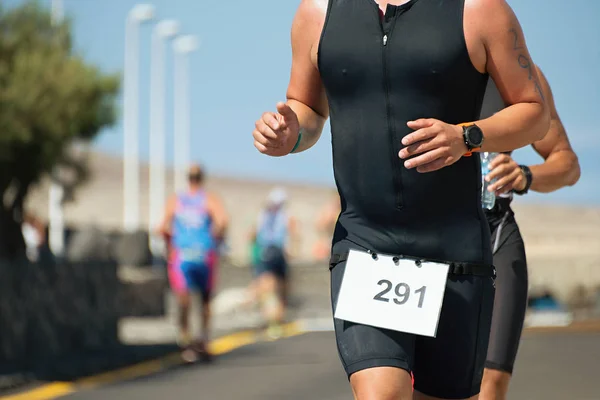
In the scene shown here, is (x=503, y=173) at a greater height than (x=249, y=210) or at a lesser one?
greater

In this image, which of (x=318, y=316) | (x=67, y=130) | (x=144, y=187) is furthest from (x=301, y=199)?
(x=318, y=316)

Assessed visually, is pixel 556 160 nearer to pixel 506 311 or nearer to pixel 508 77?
pixel 506 311

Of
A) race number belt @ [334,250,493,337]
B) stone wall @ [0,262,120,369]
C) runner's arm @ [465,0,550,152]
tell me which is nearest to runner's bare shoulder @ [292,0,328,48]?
runner's arm @ [465,0,550,152]

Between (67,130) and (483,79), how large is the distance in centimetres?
3148

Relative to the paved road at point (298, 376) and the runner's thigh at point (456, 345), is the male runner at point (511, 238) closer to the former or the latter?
the runner's thigh at point (456, 345)

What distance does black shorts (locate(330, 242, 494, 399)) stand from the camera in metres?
4.33

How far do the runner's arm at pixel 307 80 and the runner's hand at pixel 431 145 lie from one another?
0.64 m

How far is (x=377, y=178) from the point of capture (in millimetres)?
4355

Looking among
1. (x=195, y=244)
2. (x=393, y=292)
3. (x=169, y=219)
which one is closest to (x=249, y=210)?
(x=169, y=219)

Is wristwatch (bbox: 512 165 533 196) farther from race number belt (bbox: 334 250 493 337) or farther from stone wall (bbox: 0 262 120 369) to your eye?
stone wall (bbox: 0 262 120 369)

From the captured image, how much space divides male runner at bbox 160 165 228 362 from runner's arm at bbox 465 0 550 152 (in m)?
8.90

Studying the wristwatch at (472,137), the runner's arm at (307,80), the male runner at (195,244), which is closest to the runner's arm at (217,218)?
the male runner at (195,244)

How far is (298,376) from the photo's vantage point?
11703mm

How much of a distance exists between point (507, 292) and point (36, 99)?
2932cm
